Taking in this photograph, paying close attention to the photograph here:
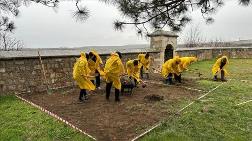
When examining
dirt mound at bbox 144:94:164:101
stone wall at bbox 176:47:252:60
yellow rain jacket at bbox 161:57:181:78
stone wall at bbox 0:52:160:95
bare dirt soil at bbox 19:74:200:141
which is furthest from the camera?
stone wall at bbox 176:47:252:60

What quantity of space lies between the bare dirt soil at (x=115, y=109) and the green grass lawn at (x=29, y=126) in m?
0.34

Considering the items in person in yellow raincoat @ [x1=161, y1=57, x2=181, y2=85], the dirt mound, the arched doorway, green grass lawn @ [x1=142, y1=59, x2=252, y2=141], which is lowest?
green grass lawn @ [x1=142, y1=59, x2=252, y2=141]

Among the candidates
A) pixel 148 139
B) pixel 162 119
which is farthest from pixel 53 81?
pixel 148 139

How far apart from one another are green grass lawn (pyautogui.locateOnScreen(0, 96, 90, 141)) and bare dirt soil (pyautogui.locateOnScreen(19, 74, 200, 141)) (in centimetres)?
34

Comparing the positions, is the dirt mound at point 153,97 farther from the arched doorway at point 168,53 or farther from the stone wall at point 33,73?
the arched doorway at point 168,53

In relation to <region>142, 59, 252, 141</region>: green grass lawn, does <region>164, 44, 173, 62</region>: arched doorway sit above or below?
above

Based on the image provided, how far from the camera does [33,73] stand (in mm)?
12023

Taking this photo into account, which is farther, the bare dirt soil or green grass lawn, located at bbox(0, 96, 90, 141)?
the bare dirt soil

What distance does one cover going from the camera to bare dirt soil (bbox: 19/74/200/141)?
8.35m

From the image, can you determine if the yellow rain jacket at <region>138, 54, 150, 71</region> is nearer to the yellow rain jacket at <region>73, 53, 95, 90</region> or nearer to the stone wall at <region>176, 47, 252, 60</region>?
the yellow rain jacket at <region>73, 53, 95, 90</region>

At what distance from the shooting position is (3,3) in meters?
8.70

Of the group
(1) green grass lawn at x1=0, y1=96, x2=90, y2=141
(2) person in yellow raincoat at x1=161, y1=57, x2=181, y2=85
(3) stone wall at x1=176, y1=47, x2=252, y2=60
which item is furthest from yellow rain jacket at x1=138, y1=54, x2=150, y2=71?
(3) stone wall at x1=176, y1=47, x2=252, y2=60

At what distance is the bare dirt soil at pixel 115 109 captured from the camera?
8352mm

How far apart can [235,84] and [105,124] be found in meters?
7.37
